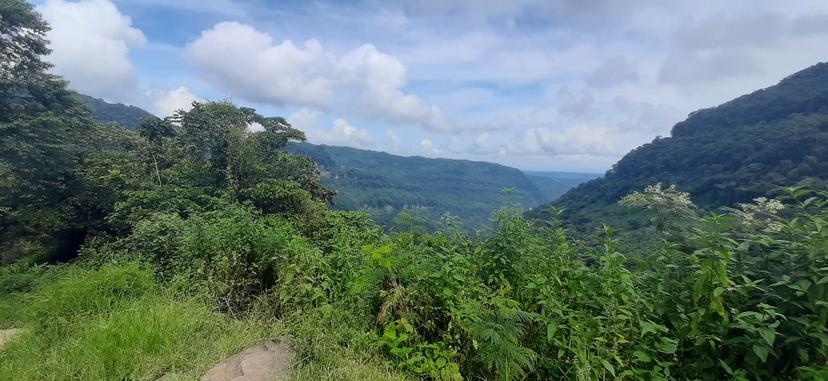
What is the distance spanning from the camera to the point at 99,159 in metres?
17.6

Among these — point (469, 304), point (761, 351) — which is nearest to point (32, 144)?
point (469, 304)

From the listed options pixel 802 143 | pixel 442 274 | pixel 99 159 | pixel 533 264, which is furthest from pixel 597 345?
pixel 802 143

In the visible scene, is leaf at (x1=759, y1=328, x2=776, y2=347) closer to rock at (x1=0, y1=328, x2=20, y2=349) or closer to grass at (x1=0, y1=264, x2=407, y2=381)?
grass at (x1=0, y1=264, x2=407, y2=381)

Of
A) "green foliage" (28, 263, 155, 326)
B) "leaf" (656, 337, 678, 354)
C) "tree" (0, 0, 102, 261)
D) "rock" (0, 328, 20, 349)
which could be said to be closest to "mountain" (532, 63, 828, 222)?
"tree" (0, 0, 102, 261)

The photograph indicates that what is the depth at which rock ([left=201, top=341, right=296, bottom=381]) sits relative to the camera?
8.38 ft

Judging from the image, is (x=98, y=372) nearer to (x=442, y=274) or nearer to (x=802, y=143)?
(x=442, y=274)

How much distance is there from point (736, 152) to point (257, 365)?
80.6m

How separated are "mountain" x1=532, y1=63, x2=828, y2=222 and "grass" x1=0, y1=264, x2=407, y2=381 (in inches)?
1734

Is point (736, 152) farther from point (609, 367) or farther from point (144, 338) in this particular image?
point (144, 338)

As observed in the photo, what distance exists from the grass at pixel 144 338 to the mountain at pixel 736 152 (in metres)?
44.0

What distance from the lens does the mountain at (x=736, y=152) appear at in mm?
47844

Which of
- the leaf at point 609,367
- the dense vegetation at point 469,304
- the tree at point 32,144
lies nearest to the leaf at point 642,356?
the dense vegetation at point 469,304

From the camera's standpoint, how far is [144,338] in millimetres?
2771

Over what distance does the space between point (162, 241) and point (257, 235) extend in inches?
69.6
